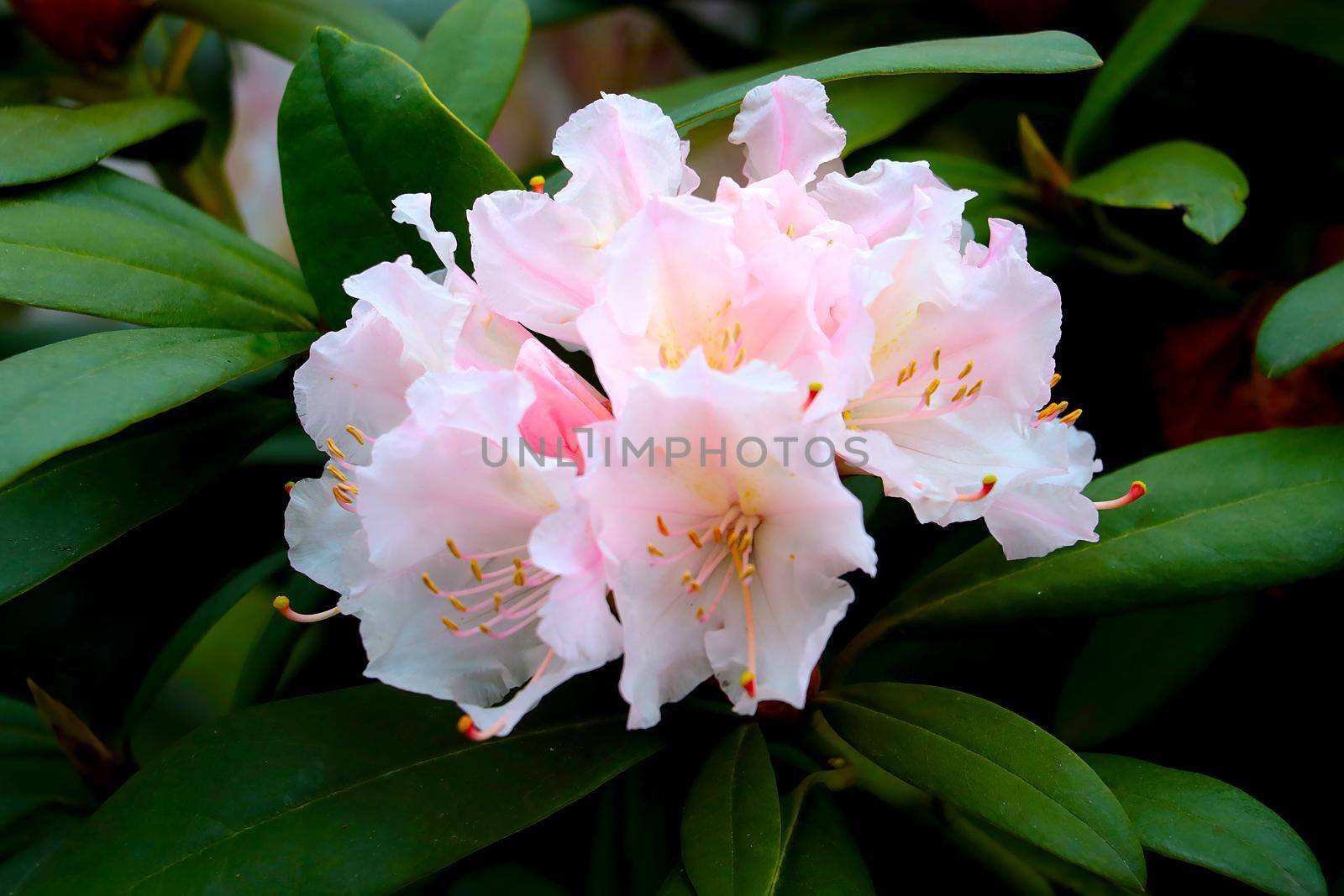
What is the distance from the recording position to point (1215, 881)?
934mm

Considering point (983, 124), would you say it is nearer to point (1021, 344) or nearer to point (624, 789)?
point (1021, 344)

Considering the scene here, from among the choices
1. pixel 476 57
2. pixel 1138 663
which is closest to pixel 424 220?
pixel 476 57

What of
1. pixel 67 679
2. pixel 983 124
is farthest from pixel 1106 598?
pixel 67 679

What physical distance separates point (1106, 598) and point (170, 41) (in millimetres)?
1413

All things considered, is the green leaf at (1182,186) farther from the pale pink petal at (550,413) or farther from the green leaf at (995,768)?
the pale pink petal at (550,413)

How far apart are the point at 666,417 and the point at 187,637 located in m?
0.61

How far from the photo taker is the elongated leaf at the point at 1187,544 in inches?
31.0

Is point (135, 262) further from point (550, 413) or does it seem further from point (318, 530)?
point (550, 413)

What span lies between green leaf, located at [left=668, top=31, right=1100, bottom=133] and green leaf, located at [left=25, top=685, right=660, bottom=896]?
18.5 inches

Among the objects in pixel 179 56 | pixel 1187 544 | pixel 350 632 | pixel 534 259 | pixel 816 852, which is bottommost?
pixel 350 632

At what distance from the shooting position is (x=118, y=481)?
0.79 metres

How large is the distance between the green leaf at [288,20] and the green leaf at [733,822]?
2.62 feet

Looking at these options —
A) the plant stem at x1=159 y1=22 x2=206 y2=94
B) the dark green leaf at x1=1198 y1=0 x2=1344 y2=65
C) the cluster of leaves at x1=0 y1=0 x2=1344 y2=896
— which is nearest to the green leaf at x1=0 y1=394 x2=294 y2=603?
the cluster of leaves at x1=0 y1=0 x2=1344 y2=896

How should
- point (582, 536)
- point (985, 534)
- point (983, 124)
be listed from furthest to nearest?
point (983, 124) → point (985, 534) → point (582, 536)
